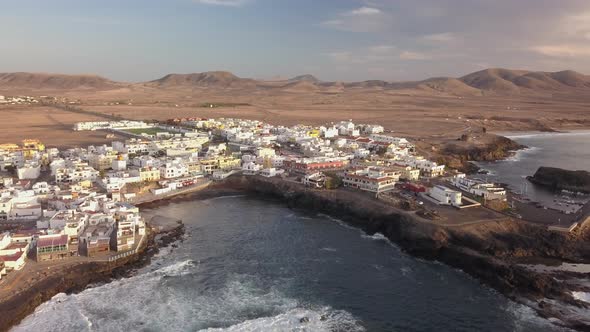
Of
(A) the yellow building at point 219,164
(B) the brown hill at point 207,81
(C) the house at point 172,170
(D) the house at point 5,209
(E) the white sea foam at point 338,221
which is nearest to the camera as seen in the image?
(D) the house at point 5,209

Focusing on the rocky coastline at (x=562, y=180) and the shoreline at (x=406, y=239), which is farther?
the rocky coastline at (x=562, y=180)

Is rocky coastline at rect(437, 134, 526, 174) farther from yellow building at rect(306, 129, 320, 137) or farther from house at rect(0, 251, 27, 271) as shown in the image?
house at rect(0, 251, 27, 271)

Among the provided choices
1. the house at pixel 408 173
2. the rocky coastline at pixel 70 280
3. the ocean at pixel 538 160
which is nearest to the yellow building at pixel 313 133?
the ocean at pixel 538 160

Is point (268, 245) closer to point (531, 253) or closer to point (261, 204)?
point (261, 204)

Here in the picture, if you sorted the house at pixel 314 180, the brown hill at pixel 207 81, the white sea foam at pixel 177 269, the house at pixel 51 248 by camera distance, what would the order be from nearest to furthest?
the house at pixel 51 248, the white sea foam at pixel 177 269, the house at pixel 314 180, the brown hill at pixel 207 81

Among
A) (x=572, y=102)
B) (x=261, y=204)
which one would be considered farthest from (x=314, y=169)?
(x=572, y=102)

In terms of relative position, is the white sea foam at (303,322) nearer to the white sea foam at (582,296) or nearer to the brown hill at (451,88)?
the white sea foam at (582,296)

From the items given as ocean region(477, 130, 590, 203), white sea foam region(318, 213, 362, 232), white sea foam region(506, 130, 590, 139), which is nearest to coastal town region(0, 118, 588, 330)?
white sea foam region(318, 213, 362, 232)

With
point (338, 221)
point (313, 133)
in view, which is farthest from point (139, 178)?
point (313, 133)
